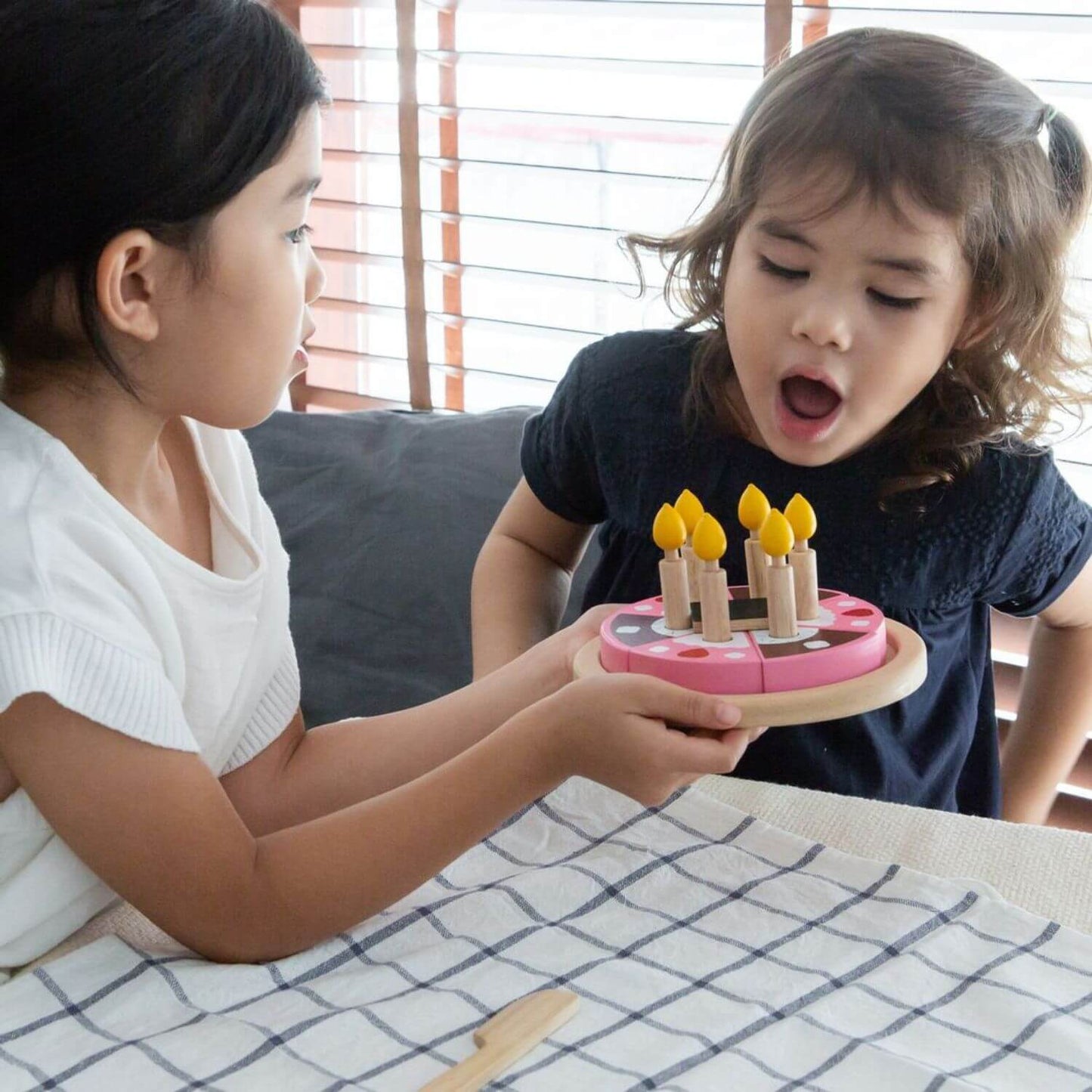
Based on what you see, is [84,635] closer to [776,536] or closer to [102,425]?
→ [102,425]

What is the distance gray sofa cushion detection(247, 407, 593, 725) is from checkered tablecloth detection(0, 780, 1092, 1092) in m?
0.99

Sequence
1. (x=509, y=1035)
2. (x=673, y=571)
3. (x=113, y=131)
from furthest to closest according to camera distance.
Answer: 1. (x=673, y=571)
2. (x=113, y=131)
3. (x=509, y=1035)

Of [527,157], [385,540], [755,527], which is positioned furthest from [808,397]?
[527,157]

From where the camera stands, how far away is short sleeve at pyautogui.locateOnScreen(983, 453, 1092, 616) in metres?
1.28

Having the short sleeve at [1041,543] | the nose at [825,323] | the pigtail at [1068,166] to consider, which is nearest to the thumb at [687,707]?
the nose at [825,323]

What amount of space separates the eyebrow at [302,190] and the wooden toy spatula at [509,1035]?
1.82ft

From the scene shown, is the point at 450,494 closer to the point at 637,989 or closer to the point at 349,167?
the point at 349,167

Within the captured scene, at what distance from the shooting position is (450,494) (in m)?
2.00

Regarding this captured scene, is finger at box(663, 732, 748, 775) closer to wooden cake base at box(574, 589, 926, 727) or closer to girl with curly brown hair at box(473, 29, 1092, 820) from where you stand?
wooden cake base at box(574, 589, 926, 727)

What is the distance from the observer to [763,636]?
93cm

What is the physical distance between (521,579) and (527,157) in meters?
1.15

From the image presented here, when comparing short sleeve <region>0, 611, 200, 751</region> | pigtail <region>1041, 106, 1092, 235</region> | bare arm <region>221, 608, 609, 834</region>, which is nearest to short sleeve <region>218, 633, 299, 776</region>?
bare arm <region>221, 608, 609, 834</region>

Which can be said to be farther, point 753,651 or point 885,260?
point 885,260

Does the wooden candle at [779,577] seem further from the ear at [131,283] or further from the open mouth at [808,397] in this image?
the ear at [131,283]
